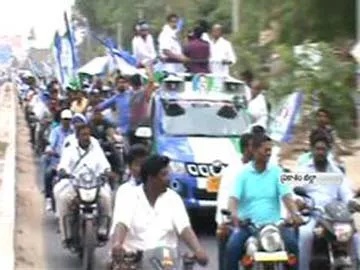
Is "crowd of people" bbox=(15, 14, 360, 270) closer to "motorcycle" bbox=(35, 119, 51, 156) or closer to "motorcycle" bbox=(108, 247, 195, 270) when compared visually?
"motorcycle" bbox=(108, 247, 195, 270)

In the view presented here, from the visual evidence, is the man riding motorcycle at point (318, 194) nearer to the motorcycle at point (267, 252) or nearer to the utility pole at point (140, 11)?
the motorcycle at point (267, 252)

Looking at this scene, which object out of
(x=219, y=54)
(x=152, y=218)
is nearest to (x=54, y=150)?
(x=219, y=54)

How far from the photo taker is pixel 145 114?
19.8 metres

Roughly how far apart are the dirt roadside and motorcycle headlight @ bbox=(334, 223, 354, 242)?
503 centimetres

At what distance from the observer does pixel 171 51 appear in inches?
909

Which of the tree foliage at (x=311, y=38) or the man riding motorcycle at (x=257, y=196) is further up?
the tree foliage at (x=311, y=38)

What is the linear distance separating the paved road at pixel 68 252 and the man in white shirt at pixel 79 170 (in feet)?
2.44

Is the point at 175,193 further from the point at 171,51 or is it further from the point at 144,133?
the point at 171,51

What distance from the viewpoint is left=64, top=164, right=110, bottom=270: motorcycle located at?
40.1 ft

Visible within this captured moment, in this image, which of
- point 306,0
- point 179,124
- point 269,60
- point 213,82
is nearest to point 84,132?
point 179,124

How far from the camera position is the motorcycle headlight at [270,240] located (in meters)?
A: 8.55

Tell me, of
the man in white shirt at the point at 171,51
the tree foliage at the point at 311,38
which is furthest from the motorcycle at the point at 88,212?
the man in white shirt at the point at 171,51

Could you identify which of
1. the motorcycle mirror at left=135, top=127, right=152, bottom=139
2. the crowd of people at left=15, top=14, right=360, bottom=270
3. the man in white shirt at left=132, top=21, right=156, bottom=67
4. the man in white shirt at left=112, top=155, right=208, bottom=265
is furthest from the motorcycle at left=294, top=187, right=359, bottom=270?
the man in white shirt at left=132, top=21, right=156, bottom=67

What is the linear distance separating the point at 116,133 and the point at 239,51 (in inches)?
401
